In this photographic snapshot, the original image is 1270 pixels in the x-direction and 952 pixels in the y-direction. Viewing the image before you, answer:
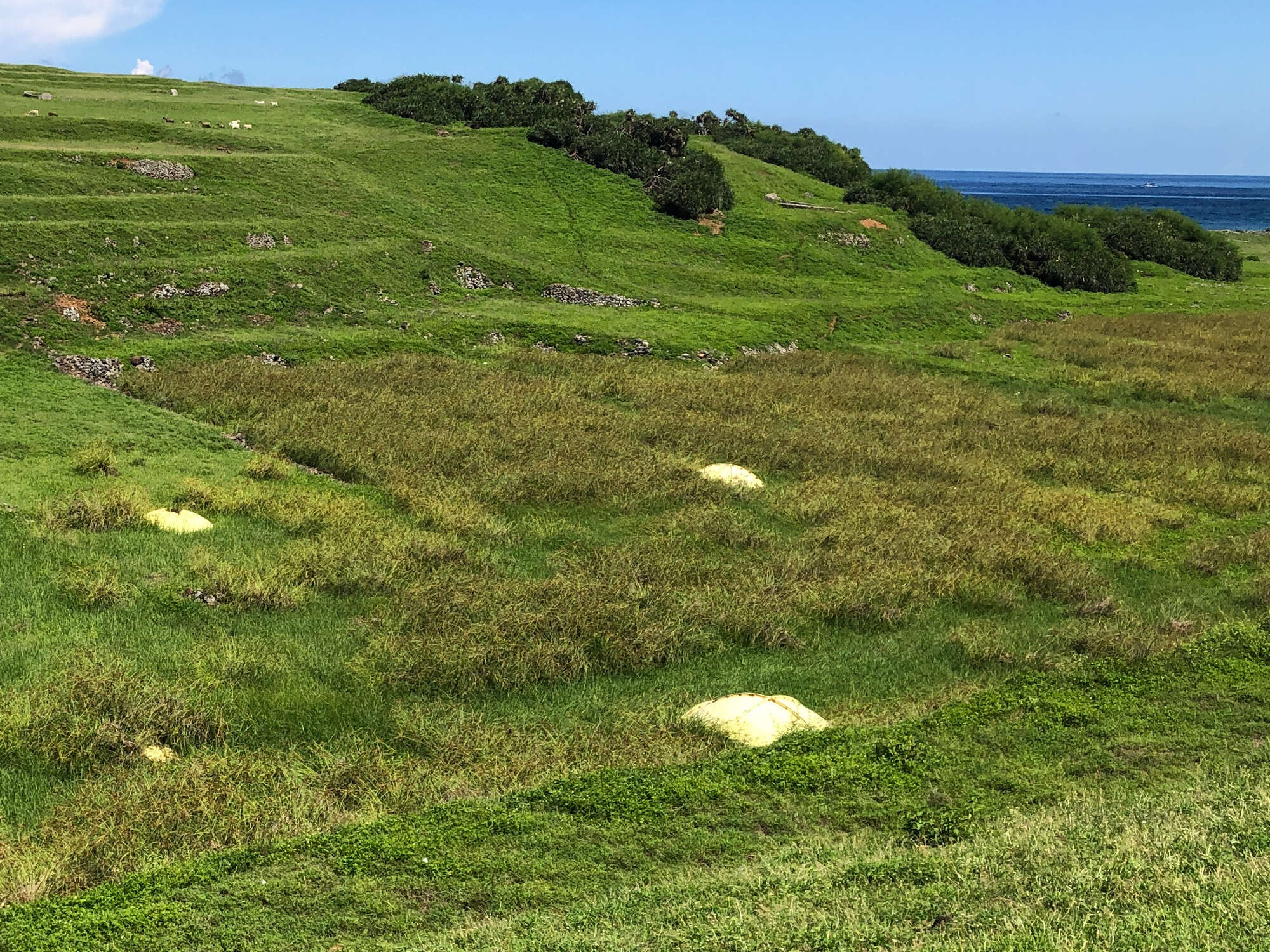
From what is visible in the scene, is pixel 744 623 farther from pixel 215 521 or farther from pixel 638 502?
pixel 215 521

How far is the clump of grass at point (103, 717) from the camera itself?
944 cm

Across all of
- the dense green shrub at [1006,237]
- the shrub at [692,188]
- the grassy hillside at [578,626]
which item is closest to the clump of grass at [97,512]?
the grassy hillside at [578,626]

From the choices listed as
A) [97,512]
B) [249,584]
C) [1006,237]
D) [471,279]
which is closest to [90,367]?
[97,512]

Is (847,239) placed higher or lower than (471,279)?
higher

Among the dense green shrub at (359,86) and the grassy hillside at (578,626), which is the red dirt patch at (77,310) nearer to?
→ the grassy hillside at (578,626)

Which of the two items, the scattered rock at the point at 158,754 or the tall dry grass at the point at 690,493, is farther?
the tall dry grass at the point at 690,493

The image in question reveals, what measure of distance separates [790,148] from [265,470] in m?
A: 53.8

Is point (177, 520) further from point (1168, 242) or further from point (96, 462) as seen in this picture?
point (1168, 242)

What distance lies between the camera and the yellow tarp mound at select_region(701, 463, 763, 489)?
19.1 meters

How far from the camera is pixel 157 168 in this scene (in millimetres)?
36406

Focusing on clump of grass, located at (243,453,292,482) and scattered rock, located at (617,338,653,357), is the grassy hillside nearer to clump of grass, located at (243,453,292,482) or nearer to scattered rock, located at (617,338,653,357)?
clump of grass, located at (243,453,292,482)

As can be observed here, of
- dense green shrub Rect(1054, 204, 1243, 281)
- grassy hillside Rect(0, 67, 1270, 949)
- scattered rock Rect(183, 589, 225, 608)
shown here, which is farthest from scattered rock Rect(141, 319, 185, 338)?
dense green shrub Rect(1054, 204, 1243, 281)

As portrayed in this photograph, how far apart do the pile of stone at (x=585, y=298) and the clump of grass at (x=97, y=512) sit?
78.6ft

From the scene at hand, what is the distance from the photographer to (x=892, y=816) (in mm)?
8773
